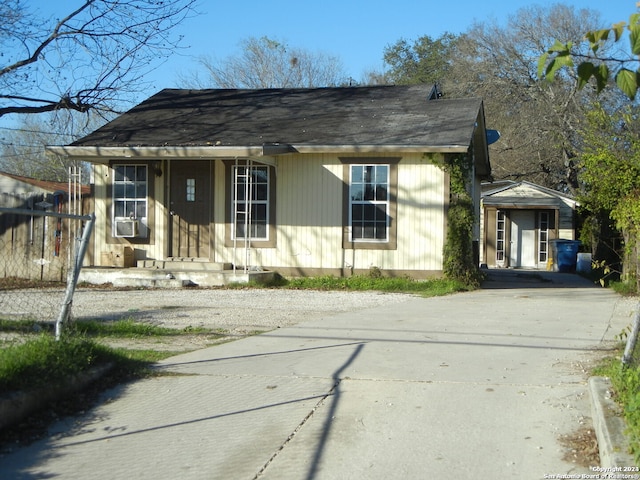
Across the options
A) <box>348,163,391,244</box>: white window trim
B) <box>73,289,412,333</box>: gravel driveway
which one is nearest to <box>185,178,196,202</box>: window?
<box>73,289,412,333</box>: gravel driveway

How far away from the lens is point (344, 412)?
6.33 metres

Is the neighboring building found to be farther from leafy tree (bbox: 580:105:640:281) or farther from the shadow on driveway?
leafy tree (bbox: 580:105:640:281)

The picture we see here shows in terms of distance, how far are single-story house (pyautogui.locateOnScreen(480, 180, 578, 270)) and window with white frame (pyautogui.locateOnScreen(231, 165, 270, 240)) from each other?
41.5 feet

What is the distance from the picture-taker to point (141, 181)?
1892 cm

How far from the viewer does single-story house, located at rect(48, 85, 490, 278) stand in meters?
17.1

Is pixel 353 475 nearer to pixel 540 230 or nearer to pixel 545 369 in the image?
pixel 545 369

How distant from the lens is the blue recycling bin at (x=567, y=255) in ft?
84.5

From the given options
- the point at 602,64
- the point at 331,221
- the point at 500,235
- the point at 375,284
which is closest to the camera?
the point at 602,64

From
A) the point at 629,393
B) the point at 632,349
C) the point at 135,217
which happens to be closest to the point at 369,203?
the point at 135,217

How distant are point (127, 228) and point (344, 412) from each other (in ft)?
43.8

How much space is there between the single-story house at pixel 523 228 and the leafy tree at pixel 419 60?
2259 centimetres

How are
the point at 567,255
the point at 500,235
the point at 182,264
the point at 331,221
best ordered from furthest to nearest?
1. the point at 500,235
2. the point at 567,255
3. the point at 182,264
4. the point at 331,221

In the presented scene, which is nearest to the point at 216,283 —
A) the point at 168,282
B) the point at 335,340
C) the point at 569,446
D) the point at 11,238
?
the point at 168,282

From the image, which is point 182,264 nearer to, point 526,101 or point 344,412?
point 344,412
